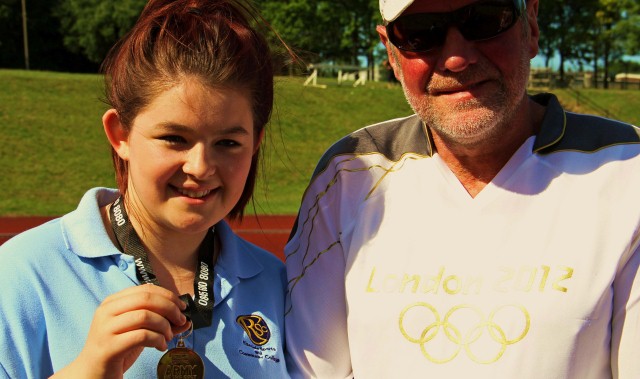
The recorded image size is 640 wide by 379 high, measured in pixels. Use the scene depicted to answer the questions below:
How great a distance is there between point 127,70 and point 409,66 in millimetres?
1017

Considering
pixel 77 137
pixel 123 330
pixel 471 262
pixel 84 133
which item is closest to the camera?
pixel 123 330

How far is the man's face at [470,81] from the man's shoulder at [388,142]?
0.20 m

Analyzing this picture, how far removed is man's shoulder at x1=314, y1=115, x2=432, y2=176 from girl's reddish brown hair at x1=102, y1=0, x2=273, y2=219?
0.53 meters

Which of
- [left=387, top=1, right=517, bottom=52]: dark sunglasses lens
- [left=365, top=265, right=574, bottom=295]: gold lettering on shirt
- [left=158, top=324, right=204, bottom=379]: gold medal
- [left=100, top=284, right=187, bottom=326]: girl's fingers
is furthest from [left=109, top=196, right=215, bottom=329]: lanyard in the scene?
[left=387, top=1, right=517, bottom=52]: dark sunglasses lens

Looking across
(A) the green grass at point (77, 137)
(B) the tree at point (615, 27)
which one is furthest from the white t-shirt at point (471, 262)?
(B) the tree at point (615, 27)

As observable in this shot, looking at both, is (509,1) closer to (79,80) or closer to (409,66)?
(409,66)

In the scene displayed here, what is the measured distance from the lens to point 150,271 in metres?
2.48

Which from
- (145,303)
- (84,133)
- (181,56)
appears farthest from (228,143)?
(84,133)

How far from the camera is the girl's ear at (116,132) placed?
8.33 ft

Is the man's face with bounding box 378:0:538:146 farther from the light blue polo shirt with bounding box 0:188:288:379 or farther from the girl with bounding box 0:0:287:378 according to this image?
the light blue polo shirt with bounding box 0:188:288:379

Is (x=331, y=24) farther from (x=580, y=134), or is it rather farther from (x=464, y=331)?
(x=464, y=331)

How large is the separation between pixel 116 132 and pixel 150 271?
48cm

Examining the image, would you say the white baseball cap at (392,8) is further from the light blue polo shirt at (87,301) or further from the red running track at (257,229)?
the red running track at (257,229)

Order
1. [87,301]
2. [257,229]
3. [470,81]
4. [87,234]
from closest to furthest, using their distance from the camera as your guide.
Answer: [87,301] < [87,234] < [470,81] < [257,229]
